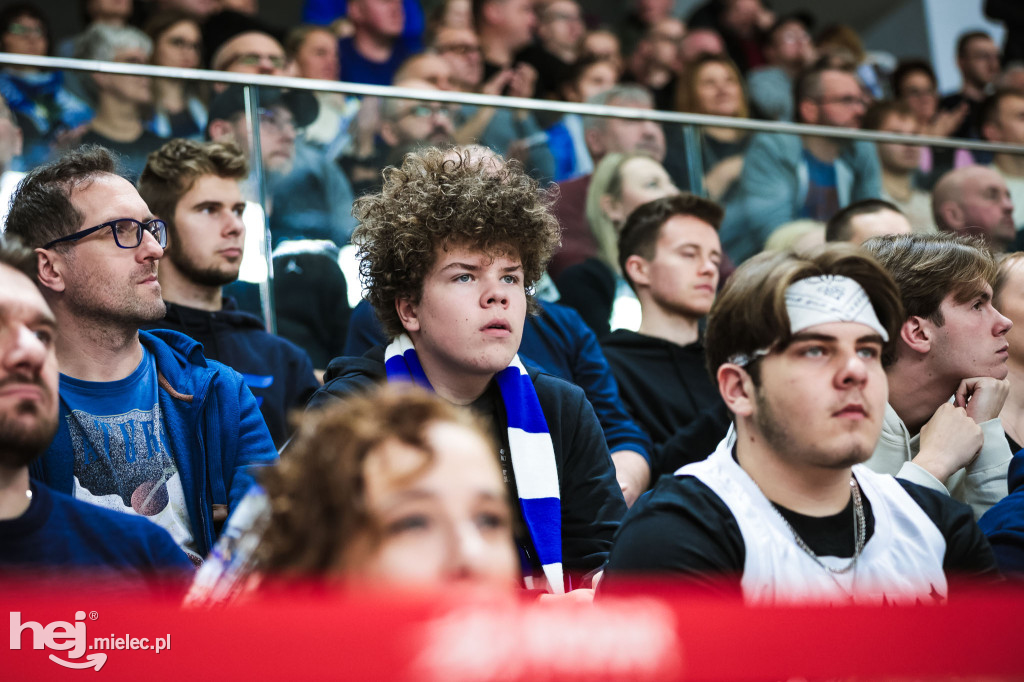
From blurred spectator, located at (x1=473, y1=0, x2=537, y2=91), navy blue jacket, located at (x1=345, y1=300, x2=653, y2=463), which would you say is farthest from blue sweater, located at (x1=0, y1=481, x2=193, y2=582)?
blurred spectator, located at (x1=473, y1=0, x2=537, y2=91)

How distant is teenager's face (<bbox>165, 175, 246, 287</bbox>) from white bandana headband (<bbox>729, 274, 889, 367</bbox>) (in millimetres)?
1822

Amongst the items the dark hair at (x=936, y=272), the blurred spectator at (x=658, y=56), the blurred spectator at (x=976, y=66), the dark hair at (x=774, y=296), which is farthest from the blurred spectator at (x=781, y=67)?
the dark hair at (x=774, y=296)

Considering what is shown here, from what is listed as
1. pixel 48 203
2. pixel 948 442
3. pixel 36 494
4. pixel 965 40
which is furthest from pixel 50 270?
pixel 965 40

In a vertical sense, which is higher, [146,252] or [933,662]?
[146,252]

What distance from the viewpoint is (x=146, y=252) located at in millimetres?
2506

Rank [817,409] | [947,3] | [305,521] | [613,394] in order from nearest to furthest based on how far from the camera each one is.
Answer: [305,521]
[817,409]
[613,394]
[947,3]

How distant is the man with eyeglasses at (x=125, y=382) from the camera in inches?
90.7

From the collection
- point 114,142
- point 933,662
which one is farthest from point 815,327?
point 114,142

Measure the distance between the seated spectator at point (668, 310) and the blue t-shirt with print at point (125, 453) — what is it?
1.65 metres

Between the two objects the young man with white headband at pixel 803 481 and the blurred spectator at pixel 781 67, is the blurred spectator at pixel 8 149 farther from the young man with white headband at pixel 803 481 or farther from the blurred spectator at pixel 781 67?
the blurred spectator at pixel 781 67

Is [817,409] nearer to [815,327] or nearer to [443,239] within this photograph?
[815,327]

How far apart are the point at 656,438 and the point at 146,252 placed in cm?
175

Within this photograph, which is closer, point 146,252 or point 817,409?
point 817,409

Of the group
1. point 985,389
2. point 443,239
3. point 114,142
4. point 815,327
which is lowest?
point 985,389
